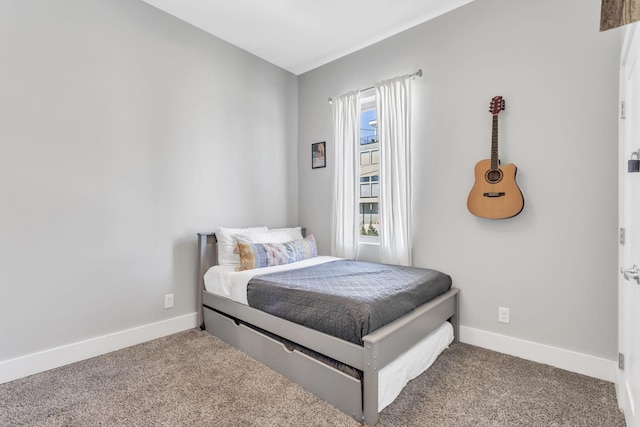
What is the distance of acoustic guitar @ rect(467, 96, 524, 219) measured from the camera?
224cm

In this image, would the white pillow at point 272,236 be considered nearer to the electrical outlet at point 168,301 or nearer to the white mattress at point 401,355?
the white mattress at point 401,355

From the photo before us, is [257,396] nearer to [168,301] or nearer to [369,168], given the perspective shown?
[168,301]

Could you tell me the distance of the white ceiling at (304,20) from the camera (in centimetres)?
259

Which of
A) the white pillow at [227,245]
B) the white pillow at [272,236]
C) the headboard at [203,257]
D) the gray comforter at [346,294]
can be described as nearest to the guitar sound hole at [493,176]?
the gray comforter at [346,294]

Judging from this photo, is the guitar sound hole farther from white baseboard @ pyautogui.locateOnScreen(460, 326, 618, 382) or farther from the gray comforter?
white baseboard @ pyautogui.locateOnScreen(460, 326, 618, 382)

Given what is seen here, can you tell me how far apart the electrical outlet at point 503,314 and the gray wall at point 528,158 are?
0.04 metres

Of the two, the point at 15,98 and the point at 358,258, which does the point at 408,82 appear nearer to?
the point at 358,258

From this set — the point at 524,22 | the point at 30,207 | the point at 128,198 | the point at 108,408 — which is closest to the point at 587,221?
the point at 524,22

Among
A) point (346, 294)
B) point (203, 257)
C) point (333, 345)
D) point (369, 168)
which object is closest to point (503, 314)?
point (346, 294)

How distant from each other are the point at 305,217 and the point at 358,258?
87 centimetres

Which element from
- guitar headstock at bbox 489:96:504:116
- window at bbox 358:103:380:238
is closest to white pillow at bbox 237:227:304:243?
window at bbox 358:103:380:238

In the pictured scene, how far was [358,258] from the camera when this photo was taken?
327cm

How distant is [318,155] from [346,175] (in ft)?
1.76

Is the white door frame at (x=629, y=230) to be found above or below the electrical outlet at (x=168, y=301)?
above
